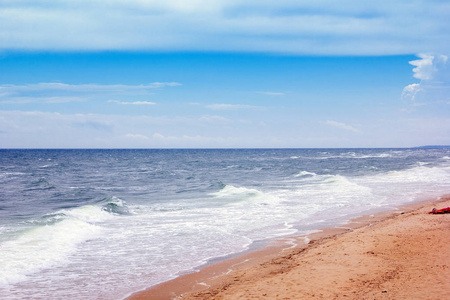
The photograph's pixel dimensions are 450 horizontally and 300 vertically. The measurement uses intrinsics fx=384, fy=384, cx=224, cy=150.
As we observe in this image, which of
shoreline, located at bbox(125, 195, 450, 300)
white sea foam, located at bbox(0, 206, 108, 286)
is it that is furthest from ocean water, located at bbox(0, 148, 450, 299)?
shoreline, located at bbox(125, 195, 450, 300)

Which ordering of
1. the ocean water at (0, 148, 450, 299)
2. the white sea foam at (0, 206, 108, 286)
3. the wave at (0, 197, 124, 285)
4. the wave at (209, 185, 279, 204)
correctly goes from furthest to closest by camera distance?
the wave at (209, 185, 279, 204) → the wave at (0, 197, 124, 285) → the white sea foam at (0, 206, 108, 286) → the ocean water at (0, 148, 450, 299)

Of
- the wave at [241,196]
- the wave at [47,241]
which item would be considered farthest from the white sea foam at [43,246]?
the wave at [241,196]

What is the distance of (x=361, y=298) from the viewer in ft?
20.9

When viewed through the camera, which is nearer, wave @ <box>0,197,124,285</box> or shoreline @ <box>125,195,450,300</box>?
shoreline @ <box>125,195,450,300</box>

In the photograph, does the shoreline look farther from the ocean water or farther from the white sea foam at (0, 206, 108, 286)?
the white sea foam at (0, 206, 108, 286)

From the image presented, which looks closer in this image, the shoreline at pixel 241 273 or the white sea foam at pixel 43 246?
the shoreline at pixel 241 273

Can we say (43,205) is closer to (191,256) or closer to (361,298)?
(191,256)

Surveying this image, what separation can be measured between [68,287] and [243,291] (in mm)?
4182

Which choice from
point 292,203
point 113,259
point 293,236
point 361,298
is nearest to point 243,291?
point 361,298

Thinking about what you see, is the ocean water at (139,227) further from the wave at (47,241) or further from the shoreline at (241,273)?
the shoreline at (241,273)

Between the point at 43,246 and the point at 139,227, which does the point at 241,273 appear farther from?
the point at 139,227

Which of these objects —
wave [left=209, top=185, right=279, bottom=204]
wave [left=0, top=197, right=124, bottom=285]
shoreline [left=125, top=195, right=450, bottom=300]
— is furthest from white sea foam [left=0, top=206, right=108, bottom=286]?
wave [left=209, top=185, right=279, bottom=204]

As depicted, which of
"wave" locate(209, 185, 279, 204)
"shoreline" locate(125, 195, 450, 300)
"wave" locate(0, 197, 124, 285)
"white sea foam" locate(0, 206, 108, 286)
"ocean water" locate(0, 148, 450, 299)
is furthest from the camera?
"wave" locate(209, 185, 279, 204)

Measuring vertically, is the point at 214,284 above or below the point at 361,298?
below
